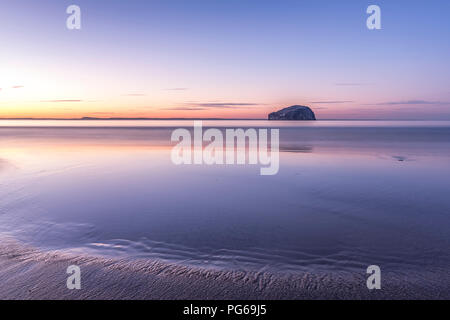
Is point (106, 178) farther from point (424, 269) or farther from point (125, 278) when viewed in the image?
point (424, 269)

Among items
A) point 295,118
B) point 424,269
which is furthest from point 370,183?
point 295,118

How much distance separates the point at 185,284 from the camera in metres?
3.86

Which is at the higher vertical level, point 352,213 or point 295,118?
point 295,118

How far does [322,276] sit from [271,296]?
34.9 inches

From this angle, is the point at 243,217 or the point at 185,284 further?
the point at 243,217

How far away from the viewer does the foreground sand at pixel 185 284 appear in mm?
3645

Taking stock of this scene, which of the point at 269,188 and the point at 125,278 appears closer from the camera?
the point at 125,278

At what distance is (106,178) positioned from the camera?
11578 mm

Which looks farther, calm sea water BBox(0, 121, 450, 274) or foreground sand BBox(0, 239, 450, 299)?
calm sea water BBox(0, 121, 450, 274)

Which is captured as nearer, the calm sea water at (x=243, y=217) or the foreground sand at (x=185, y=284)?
the foreground sand at (x=185, y=284)

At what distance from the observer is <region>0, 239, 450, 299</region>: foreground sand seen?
364 cm

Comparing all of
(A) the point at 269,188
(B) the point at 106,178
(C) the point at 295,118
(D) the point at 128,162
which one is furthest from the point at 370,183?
(C) the point at 295,118
